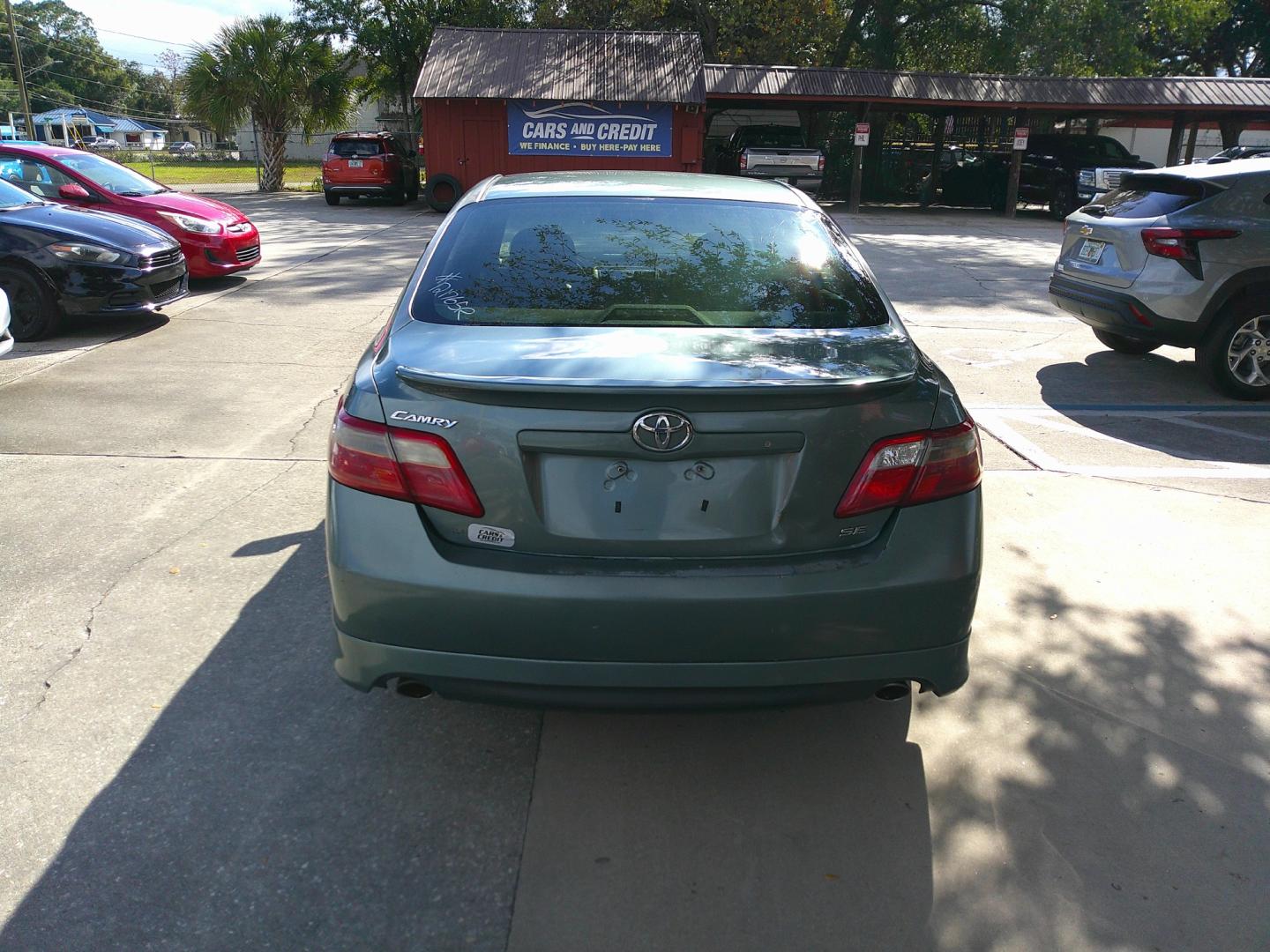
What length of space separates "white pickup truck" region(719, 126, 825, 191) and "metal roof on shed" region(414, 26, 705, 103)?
67.7 inches

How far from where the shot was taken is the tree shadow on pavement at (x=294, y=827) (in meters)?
2.43

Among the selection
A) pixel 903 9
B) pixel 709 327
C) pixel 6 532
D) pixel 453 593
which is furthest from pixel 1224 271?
pixel 903 9

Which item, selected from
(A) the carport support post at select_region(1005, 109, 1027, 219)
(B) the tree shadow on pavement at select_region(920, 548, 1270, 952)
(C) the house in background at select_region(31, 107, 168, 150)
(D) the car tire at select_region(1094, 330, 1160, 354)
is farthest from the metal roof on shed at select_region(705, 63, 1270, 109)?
(C) the house in background at select_region(31, 107, 168, 150)

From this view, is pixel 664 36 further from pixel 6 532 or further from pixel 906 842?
pixel 906 842

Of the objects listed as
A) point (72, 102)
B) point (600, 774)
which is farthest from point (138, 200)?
point (72, 102)

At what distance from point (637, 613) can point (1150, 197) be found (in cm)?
706

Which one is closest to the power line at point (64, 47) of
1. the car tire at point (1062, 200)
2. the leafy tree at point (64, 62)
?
the leafy tree at point (64, 62)

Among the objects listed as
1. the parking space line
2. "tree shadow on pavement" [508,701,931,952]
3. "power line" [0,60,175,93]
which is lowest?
"tree shadow on pavement" [508,701,931,952]

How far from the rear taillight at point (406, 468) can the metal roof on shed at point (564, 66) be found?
2181 cm

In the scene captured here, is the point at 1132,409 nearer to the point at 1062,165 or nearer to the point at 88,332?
the point at 88,332

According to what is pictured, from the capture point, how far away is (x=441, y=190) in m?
23.8

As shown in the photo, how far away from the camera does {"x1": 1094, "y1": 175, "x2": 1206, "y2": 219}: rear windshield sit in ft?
24.9

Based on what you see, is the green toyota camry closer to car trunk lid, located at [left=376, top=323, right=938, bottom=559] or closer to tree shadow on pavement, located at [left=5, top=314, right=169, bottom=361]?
car trunk lid, located at [left=376, top=323, right=938, bottom=559]

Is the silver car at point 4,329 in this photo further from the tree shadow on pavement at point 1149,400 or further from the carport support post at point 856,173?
the carport support post at point 856,173
